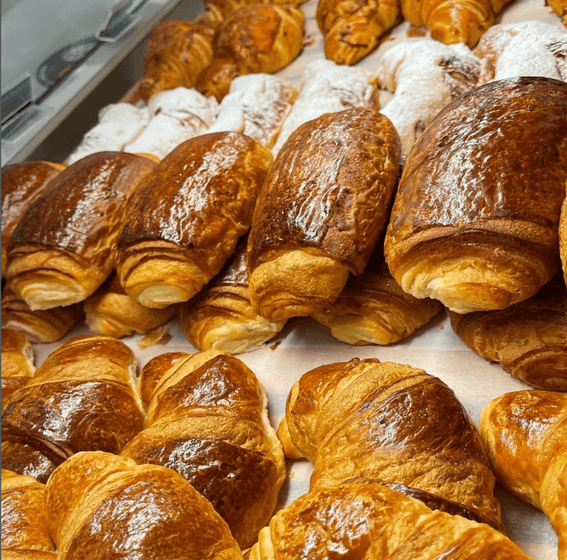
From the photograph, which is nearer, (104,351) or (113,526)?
(113,526)

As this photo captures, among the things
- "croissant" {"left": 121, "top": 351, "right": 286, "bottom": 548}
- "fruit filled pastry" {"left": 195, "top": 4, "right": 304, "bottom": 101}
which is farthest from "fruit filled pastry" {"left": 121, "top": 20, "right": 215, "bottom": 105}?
"croissant" {"left": 121, "top": 351, "right": 286, "bottom": 548}

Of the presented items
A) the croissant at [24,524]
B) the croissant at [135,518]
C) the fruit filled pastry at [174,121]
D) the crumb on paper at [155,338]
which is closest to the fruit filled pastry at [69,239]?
the crumb on paper at [155,338]

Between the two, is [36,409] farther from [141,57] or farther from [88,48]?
[141,57]

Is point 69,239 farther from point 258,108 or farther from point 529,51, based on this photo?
point 529,51

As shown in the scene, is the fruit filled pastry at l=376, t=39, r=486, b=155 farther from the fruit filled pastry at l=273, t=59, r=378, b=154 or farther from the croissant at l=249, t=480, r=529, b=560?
the croissant at l=249, t=480, r=529, b=560

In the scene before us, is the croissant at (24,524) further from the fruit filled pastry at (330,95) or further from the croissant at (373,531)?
the fruit filled pastry at (330,95)

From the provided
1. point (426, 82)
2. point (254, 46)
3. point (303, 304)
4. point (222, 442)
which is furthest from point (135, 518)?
point (254, 46)

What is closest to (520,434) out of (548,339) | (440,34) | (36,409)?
(548,339)
